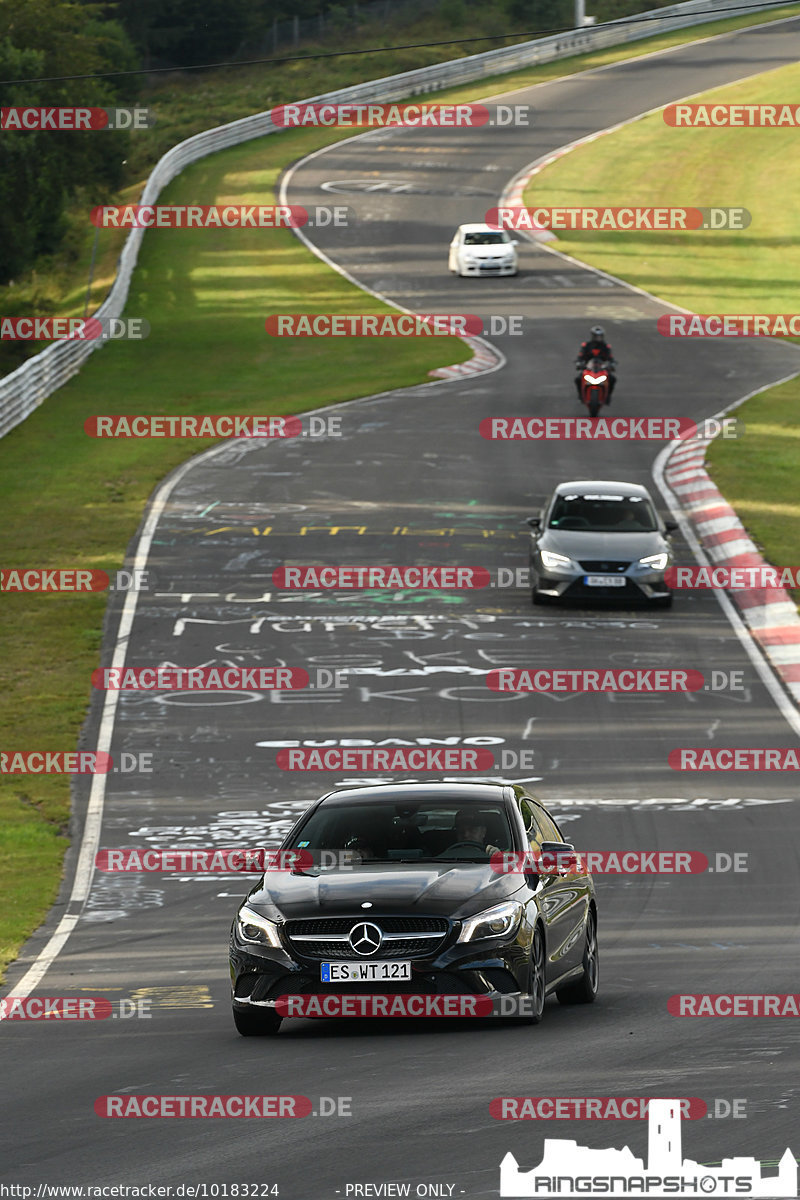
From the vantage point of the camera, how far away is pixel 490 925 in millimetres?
9898

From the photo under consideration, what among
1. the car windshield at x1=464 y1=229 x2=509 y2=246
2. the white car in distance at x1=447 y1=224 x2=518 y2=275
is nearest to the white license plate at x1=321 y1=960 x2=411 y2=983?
the white car in distance at x1=447 y1=224 x2=518 y2=275

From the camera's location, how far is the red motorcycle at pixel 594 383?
36969 millimetres

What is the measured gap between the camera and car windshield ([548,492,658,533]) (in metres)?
27.5

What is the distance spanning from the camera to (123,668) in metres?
24.0

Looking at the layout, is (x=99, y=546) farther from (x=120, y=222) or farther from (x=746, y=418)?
(x=120, y=222)

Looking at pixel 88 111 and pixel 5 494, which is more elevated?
pixel 88 111

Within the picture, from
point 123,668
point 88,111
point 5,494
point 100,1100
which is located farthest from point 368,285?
point 100,1100

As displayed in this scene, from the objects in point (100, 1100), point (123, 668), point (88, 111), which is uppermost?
point (88, 111)

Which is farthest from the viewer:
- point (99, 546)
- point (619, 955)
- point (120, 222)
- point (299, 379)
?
point (120, 222)

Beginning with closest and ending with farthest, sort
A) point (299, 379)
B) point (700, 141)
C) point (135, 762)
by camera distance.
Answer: point (135, 762), point (299, 379), point (700, 141)

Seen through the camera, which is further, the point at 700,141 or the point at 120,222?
the point at 700,141

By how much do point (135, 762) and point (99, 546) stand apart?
408 inches

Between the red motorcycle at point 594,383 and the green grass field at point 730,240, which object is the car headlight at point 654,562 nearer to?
the green grass field at point 730,240

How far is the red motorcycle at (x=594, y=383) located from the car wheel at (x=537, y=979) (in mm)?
27468
